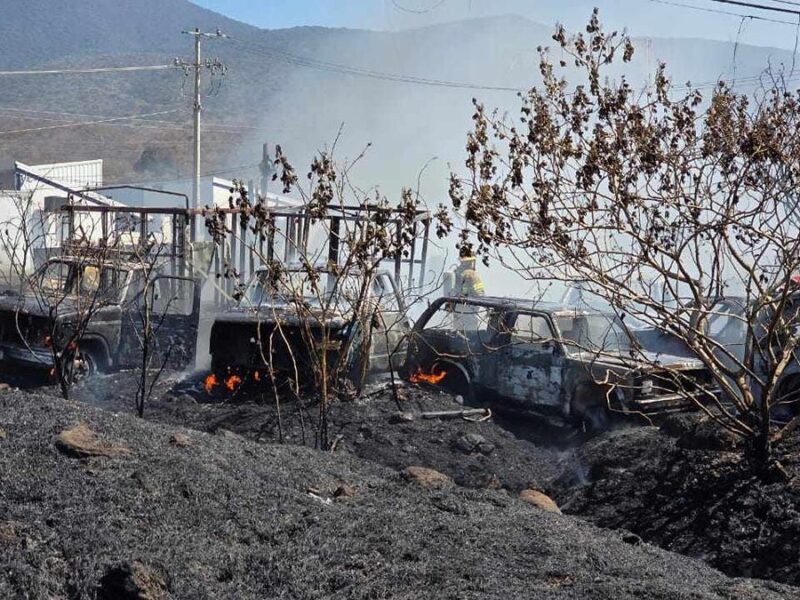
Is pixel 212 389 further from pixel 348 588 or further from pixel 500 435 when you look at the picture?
pixel 348 588

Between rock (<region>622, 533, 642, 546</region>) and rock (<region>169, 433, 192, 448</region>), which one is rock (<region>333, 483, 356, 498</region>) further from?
rock (<region>622, 533, 642, 546</region>)

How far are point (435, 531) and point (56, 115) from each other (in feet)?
299

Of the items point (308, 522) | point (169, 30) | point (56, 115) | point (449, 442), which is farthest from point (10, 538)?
point (169, 30)

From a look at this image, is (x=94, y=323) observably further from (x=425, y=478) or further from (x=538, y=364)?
(x=425, y=478)

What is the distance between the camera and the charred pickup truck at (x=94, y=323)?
12.2 metres

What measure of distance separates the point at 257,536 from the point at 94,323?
777cm

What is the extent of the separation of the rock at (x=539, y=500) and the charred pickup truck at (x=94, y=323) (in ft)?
18.3

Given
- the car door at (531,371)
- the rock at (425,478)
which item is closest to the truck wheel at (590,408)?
the car door at (531,371)

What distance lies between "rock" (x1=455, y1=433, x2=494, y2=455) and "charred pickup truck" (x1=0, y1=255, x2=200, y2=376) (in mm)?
4075

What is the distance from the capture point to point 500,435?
35.5 ft

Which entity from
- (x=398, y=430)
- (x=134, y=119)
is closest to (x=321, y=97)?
(x=134, y=119)

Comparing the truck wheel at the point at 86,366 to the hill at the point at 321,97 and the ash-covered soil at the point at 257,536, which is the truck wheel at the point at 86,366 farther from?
the hill at the point at 321,97

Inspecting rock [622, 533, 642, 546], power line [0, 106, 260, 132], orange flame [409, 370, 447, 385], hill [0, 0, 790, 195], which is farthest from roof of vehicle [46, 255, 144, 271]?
power line [0, 106, 260, 132]

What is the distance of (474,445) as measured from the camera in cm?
1027
